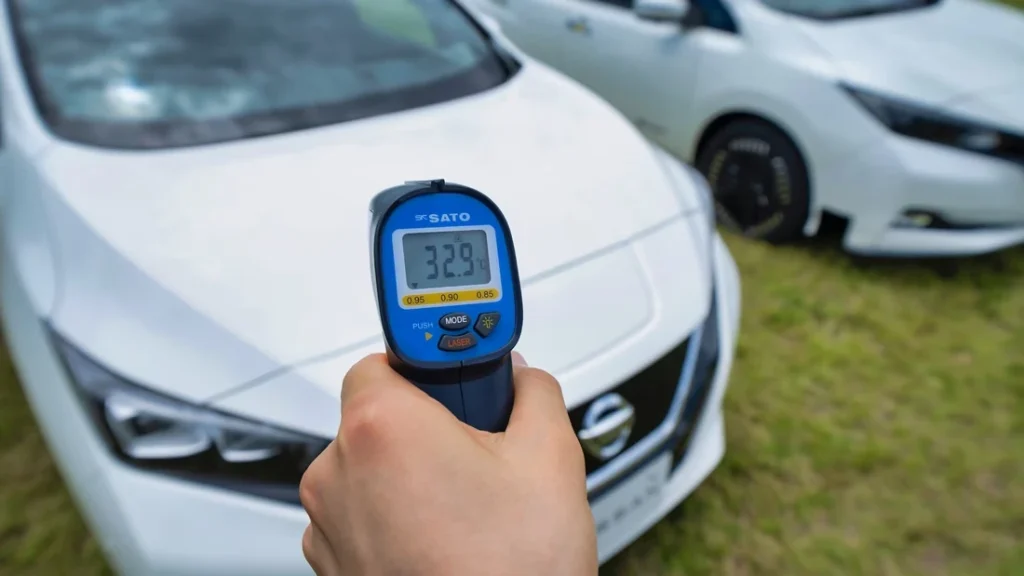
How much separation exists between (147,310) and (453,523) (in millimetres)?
945

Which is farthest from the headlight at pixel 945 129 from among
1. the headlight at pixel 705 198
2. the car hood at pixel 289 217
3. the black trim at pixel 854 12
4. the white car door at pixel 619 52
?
the car hood at pixel 289 217

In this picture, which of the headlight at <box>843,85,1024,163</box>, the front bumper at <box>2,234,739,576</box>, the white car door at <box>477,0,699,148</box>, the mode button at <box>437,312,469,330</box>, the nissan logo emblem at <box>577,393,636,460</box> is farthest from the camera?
the white car door at <box>477,0,699,148</box>

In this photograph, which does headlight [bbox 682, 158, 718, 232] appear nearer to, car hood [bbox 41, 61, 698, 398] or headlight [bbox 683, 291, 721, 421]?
car hood [bbox 41, 61, 698, 398]

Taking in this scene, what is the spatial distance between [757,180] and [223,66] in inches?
80.7

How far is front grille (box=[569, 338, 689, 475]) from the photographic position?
5.05 feet

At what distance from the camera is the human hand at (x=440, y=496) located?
26.9 inches

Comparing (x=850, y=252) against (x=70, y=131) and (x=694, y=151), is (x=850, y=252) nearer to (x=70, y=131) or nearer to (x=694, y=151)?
(x=694, y=151)

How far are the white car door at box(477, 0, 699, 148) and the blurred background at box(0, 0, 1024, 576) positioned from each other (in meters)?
0.77

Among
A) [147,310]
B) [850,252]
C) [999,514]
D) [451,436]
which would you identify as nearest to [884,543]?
[999,514]

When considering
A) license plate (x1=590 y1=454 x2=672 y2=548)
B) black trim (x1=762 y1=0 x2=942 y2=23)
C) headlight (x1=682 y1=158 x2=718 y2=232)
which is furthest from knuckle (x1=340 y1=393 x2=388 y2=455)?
black trim (x1=762 y1=0 x2=942 y2=23)

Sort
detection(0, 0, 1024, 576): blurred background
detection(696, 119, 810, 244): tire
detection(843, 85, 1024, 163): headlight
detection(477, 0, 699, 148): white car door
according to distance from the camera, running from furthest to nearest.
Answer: detection(477, 0, 699, 148): white car door < detection(696, 119, 810, 244): tire < detection(843, 85, 1024, 163): headlight < detection(0, 0, 1024, 576): blurred background

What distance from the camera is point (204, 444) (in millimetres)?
1325

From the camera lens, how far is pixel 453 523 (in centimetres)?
69

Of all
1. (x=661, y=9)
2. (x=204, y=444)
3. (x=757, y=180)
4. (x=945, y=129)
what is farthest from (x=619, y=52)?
(x=204, y=444)
